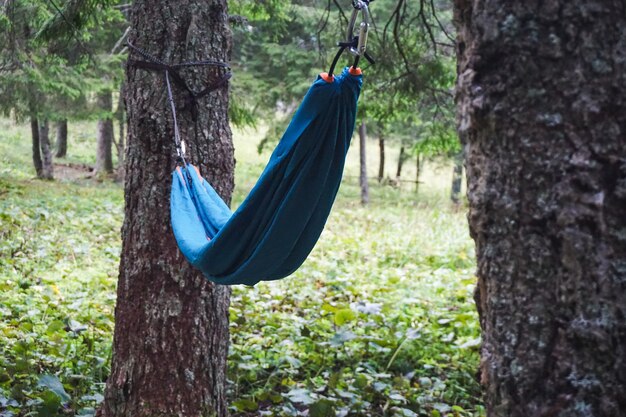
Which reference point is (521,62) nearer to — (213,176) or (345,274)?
(213,176)

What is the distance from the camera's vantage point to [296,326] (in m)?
4.12

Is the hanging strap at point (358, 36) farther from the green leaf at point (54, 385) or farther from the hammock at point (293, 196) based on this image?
the green leaf at point (54, 385)

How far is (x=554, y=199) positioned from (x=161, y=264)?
190 centimetres

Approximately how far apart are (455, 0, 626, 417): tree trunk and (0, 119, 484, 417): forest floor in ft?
6.45

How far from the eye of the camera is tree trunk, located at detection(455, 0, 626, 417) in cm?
98

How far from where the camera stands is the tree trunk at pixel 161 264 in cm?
260

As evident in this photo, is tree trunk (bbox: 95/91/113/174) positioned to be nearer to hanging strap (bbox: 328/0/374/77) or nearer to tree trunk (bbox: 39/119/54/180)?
tree trunk (bbox: 39/119/54/180)

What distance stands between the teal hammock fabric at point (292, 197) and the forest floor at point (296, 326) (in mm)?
1189

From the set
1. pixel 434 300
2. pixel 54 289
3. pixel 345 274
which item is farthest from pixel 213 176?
pixel 345 274

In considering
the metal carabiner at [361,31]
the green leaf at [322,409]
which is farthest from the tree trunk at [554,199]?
the green leaf at [322,409]

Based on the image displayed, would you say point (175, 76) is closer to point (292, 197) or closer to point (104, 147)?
point (292, 197)

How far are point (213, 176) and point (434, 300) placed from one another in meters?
2.67

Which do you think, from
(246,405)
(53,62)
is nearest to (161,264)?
(246,405)

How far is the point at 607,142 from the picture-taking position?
3.25 feet
